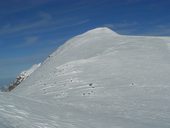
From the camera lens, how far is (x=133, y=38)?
128 ft

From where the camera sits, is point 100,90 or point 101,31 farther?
point 101,31

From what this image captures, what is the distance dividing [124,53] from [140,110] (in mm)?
15952

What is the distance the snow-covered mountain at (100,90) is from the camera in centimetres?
1194

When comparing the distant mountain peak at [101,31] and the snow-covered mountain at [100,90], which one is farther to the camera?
the distant mountain peak at [101,31]

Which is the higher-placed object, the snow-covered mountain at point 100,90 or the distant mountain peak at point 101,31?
the distant mountain peak at point 101,31

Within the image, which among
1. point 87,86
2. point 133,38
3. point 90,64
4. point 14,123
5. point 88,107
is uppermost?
point 133,38

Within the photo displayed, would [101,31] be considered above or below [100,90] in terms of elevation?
above

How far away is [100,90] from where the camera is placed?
20531 millimetres

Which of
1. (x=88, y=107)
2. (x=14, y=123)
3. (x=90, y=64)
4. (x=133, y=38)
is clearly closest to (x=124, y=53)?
(x=90, y=64)

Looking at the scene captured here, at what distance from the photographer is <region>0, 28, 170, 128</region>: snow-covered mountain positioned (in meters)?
11.9

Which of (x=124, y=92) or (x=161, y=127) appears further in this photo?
(x=124, y=92)

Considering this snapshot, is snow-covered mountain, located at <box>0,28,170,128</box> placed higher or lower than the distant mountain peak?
lower

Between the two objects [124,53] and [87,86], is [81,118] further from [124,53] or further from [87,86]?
[124,53]

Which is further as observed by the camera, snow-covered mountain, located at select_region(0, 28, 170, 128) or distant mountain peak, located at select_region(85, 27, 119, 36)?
distant mountain peak, located at select_region(85, 27, 119, 36)
